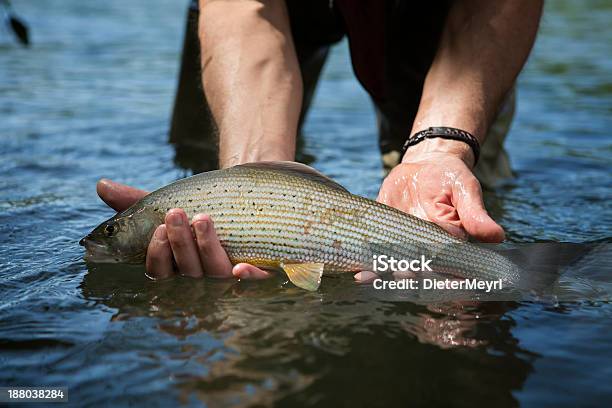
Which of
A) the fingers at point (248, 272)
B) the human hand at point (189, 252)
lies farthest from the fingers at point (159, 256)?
A: the fingers at point (248, 272)

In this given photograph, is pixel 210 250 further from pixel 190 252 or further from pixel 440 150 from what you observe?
pixel 440 150

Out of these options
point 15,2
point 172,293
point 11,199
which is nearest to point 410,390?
point 172,293

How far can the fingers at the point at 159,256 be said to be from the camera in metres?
3.16

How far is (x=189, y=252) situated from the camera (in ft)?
10.5

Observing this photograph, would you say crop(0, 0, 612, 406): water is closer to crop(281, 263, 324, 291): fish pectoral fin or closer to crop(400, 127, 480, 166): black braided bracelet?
crop(281, 263, 324, 291): fish pectoral fin

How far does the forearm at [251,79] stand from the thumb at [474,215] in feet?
3.20

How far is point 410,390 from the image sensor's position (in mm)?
2420

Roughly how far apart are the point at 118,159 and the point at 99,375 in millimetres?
3720

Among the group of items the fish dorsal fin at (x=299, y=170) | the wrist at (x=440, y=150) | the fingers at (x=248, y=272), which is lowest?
the fingers at (x=248, y=272)

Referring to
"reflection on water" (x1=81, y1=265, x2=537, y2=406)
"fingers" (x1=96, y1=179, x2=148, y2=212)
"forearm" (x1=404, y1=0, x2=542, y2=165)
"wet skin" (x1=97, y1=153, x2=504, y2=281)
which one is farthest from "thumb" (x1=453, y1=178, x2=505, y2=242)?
"fingers" (x1=96, y1=179, x2=148, y2=212)

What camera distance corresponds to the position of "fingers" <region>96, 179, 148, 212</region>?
3.48m

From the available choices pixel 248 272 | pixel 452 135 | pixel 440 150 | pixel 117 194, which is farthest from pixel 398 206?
pixel 117 194

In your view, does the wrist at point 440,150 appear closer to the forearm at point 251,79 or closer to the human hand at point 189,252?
the forearm at point 251,79

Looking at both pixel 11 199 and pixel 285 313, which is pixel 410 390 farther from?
pixel 11 199
